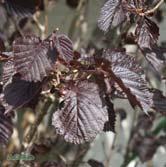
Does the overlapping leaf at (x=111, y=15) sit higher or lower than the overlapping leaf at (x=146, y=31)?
higher

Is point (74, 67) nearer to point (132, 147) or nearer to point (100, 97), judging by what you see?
point (100, 97)

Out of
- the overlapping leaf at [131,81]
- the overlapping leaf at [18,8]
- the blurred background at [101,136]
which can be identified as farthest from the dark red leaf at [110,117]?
the overlapping leaf at [18,8]

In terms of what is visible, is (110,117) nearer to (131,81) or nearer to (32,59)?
(131,81)

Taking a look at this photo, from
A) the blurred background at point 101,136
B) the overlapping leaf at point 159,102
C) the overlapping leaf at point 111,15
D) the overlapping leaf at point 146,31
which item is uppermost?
the overlapping leaf at point 111,15

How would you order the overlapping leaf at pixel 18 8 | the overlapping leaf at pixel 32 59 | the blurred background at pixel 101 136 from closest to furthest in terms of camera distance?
the overlapping leaf at pixel 32 59 → the overlapping leaf at pixel 18 8 → the blurred background at pixel 101 136

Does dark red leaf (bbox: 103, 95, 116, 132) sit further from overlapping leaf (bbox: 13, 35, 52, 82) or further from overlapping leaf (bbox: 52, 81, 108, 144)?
overlapping leaf (bbox: 13, 35, 52, 82)

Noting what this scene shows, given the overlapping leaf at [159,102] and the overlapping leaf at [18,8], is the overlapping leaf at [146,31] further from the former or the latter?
the overlapping leaf at [18,8]

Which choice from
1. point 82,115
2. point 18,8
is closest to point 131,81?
point 82,115
